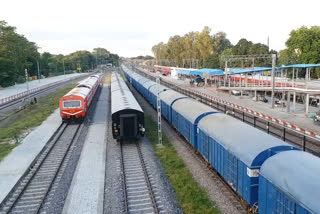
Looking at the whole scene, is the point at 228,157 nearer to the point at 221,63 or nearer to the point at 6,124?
the point at 6,124

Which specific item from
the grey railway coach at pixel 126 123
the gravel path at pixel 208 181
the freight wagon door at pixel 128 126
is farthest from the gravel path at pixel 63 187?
the gravel path at pixel 208 181

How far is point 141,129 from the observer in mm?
23109

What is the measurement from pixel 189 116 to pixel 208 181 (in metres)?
5.57

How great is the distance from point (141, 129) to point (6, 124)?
19454mm

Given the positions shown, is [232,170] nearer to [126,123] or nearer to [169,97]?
[126,123]

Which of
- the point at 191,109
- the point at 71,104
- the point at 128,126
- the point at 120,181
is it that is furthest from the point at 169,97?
the point at 120,181

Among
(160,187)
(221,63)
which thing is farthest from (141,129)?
(221,63)

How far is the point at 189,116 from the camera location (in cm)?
2008

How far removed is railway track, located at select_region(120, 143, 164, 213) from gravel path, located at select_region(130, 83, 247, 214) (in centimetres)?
264

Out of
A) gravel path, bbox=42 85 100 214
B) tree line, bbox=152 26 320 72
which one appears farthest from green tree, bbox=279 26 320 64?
gravel path, bbox=42 85 100 214

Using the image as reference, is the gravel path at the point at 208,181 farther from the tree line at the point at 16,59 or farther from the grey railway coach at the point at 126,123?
the tree line at the point at 16,59

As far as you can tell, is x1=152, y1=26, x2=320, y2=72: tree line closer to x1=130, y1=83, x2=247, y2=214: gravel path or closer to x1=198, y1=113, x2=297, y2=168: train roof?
x1=130, y1=83, x2=247, y2=214: gravel path

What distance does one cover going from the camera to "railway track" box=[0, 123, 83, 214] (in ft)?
46.3

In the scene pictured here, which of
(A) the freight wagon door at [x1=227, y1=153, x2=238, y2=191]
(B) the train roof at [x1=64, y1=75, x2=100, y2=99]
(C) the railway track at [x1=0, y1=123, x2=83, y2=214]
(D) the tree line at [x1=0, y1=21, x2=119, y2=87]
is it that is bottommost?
(C) the railway track at [x1=0, y1=123, x2=83, y2=214]
